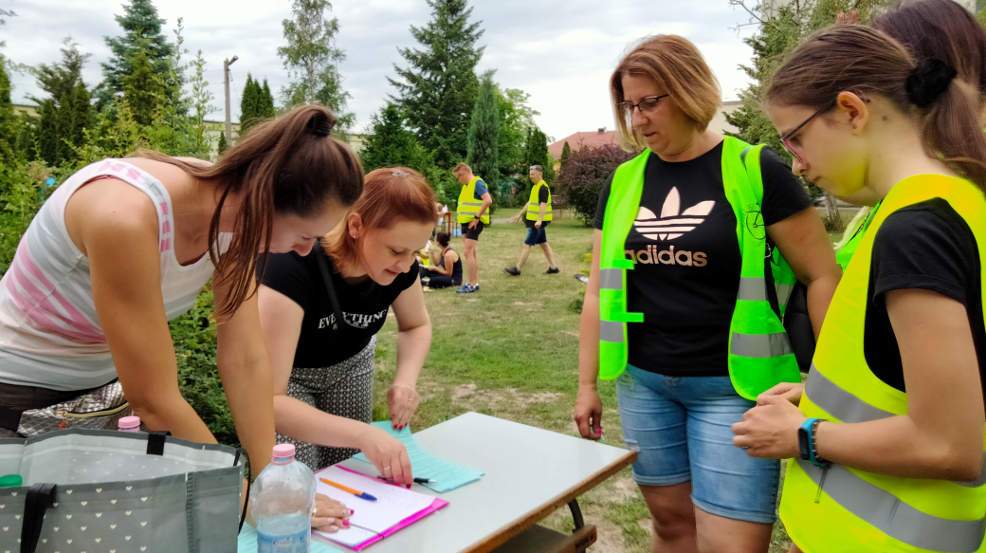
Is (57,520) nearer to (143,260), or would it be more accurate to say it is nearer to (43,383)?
(143,260)

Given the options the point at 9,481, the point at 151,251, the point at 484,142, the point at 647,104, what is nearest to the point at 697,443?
the point at 647,104

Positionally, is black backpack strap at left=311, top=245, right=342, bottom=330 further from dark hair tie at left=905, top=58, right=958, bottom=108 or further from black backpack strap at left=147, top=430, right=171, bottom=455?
dark hair tie at left=905, top=58, right=958, bottom=108

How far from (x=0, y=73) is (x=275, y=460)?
20.1ft

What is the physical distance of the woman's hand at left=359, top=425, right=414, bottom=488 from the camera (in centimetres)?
169

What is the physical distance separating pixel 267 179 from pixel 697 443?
128 cm

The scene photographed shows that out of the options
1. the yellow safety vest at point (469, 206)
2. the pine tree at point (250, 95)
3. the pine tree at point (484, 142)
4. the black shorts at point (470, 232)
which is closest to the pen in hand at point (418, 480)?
the black shorts at point (470, 232)

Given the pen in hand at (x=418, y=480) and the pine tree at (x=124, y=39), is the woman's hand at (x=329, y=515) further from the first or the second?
the pine tree at (x=124, y=39)

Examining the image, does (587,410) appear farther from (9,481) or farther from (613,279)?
(9,481)

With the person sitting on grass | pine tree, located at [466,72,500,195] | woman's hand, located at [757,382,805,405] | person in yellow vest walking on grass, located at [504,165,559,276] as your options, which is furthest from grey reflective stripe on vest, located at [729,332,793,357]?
pine tree, located at [466,72,500,195]

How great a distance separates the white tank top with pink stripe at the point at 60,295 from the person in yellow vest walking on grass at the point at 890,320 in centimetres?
119

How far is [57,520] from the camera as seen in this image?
85 cm

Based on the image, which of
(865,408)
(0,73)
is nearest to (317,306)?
(865,408)

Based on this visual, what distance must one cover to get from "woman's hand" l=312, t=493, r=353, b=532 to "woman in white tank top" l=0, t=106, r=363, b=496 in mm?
342

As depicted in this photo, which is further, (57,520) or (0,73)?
(0,73)
